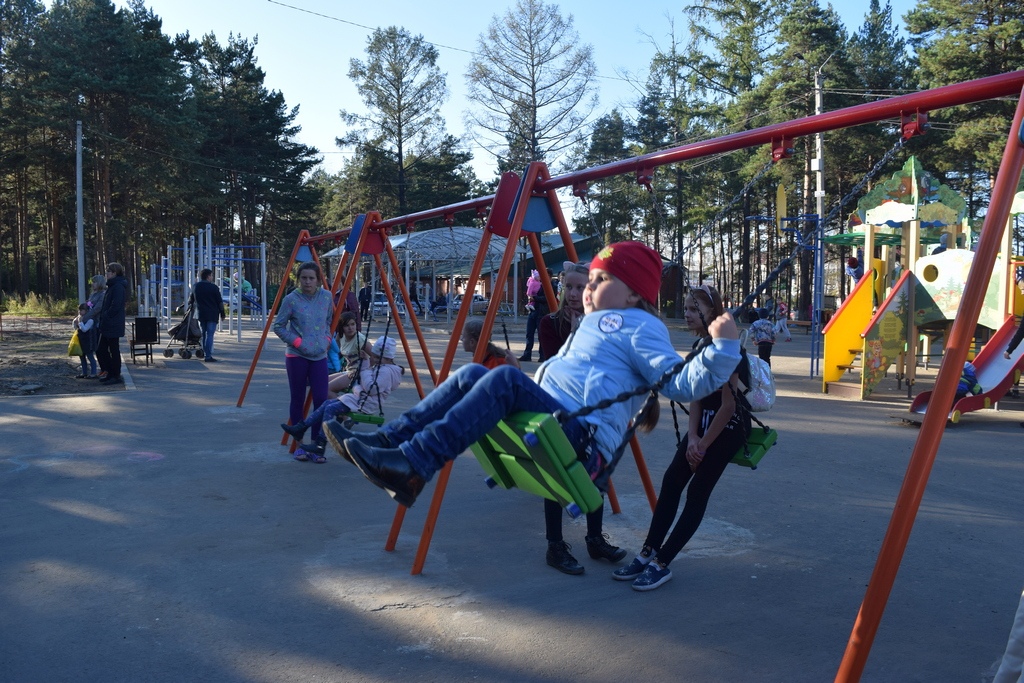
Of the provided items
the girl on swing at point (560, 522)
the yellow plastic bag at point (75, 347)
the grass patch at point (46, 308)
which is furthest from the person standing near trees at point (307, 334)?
the grass patch at point (46, 308)

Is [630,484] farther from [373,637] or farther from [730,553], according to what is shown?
[373,637]

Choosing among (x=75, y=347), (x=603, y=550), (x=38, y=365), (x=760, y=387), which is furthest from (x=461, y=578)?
(x=38, y=365)

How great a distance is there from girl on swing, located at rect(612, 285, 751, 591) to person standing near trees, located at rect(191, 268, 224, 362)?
13397 millimetres

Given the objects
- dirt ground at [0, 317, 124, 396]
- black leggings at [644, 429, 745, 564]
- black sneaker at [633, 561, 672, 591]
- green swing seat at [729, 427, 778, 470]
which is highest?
green swing seat at [729, 427, 778, 470]

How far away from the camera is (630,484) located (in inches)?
249

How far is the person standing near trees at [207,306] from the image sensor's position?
15.8 metres

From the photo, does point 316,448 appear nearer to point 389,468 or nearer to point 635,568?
point 635,568

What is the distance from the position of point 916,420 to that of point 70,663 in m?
8.53

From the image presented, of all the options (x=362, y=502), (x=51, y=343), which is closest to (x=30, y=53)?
(x=51, y=343)

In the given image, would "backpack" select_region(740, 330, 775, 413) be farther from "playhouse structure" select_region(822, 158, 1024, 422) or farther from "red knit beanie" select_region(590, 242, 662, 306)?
"playhouse structure" select_region(822, 158, 1024, 422)

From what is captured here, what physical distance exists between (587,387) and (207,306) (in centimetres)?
1412

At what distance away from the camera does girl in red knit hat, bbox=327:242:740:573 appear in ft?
10.1

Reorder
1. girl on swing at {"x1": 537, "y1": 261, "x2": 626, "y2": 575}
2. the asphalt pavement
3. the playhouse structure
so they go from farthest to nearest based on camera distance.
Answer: the playhouse structure
girl on swing at {"x1": 537, "y1": 261, "x2": 626, "y2": 575}
the asphalt pavement

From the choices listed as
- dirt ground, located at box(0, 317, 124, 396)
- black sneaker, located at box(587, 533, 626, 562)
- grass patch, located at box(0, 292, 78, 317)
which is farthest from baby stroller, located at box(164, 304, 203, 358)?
grass patch, located at box(0, 292, 78, 317)
